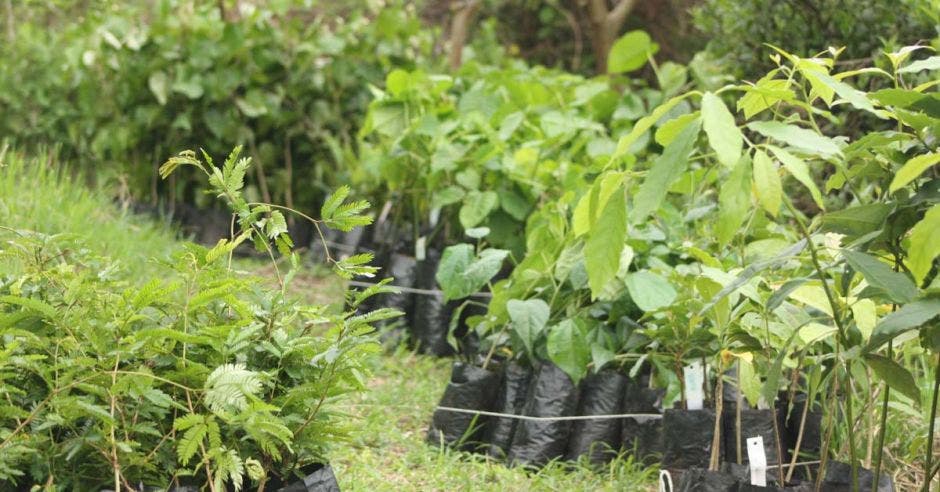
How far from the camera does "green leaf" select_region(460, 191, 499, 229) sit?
3.67m

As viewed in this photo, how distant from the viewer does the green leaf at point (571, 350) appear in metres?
2.77

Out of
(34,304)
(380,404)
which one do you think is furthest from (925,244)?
(380,404)

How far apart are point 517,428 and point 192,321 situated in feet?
3.93

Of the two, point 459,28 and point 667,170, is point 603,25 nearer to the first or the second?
point 459,28

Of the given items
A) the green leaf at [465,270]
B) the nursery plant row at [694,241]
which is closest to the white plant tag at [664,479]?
the nursery plant row at [694,241]

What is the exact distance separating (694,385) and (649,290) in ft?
1.03

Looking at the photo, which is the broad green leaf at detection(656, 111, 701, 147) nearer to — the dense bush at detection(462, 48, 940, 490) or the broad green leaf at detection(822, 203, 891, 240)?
the dense bush at detection(462, 48, 940, 490)

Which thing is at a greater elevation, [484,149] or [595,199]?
[595,199]

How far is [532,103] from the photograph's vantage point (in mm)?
4652

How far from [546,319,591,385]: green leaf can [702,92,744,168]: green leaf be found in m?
1.41

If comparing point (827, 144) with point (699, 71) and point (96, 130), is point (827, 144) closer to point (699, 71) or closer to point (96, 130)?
point (699, 71)

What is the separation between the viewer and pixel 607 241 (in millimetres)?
1613

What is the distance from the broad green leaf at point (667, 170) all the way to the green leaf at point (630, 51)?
2.95 m

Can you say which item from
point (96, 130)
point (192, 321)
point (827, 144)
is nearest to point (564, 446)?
point (192, 321)
